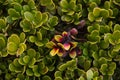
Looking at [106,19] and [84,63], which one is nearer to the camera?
[84,63]

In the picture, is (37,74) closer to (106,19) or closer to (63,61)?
(63,61)

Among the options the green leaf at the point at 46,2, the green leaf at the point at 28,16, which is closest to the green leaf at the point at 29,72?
the green leaf at the point at 28,16

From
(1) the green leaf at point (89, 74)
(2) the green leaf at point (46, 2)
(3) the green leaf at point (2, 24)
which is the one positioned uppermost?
(2) the green leaf at point (46, 2)

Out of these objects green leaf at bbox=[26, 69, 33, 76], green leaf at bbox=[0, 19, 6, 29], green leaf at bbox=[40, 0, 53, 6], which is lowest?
green leaf at bbox=[26, 69, 33, 76]

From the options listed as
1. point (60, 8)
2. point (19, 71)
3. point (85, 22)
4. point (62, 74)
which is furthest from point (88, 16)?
point (19, 71)

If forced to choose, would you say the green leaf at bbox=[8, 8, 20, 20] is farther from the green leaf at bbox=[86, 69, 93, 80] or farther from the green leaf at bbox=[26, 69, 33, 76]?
the green leaf at bbox=[86, 69, 93, 80]

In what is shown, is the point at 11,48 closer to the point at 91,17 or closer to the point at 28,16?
the point at 28,16

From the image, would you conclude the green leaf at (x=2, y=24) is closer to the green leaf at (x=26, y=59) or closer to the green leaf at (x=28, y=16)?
the green leaf at (x=28, y=16)

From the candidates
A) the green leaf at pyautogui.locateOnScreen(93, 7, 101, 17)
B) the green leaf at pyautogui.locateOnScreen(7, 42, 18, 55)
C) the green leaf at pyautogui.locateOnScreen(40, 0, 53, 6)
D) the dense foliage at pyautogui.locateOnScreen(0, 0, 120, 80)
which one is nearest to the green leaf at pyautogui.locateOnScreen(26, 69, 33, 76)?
the dense foliage at pyautogui.locateOnScreen(0, 0, 120, 80)
